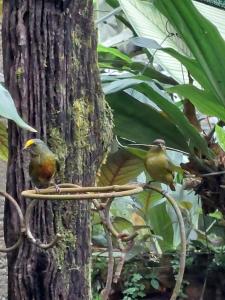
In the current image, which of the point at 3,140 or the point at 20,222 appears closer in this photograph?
the point at 20,222

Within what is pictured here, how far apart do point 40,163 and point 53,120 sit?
5.2 inches

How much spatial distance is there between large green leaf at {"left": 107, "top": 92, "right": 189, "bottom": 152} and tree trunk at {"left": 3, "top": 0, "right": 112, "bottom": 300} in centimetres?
37

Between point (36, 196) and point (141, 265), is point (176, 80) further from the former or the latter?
point (36, 196)

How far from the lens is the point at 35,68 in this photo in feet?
3.11

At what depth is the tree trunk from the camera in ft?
3.01

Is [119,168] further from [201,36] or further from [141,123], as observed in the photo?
[201,36]

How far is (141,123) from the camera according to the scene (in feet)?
4.51

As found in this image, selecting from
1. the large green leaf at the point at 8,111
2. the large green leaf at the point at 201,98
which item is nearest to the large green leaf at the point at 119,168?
the large green leaf at the point at 201,98

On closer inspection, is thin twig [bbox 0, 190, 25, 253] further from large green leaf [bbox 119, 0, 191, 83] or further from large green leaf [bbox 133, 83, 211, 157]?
large green leaf [bbox 119, 0, 191, 83]

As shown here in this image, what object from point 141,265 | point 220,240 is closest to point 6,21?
point 141,265

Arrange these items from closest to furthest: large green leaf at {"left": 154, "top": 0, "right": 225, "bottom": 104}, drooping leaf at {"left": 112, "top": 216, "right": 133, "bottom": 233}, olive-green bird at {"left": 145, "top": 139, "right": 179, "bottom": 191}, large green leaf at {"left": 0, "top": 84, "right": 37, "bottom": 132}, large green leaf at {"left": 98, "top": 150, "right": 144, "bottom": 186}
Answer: large green leaf at {"left": 0, "top": 84, "right": 37, "bottom": 132}
olive-green bird at {"left": 145, "top": 139, "right": 179, "bottom": 191}
large green leaf at {"left": 154, "top": 0, "right": 225, "bottom": 104}
large green leaf at {"left": 98, "top": 150, "right": 144, "bottom": 186}
drooping leaf at {"left": 112, "top": 216, "right": 133, "bottom": 233}

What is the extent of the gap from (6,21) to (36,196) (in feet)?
1.14

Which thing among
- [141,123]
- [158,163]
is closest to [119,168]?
[141,123]

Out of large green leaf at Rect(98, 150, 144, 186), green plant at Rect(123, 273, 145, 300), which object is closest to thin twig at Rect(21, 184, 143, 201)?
large green leaf at Rect(98, 150, 144, 186)
